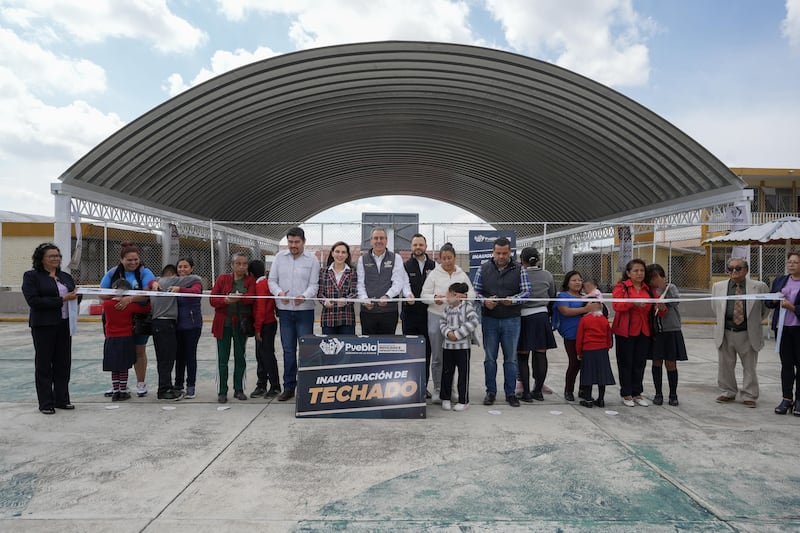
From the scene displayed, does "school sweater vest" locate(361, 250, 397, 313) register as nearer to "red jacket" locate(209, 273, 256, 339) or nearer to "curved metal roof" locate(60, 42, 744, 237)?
"red jacket" locate(209, 273, 256, 339)

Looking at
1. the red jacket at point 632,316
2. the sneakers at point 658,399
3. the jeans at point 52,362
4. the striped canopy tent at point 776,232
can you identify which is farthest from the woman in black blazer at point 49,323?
the striped canopy tent at point 776,232

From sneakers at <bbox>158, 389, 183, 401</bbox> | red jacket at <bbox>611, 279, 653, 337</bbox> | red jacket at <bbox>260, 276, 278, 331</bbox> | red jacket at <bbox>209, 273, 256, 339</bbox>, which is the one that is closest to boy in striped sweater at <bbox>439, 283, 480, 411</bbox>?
red jacket at <bbox>611, 279, 653, 337</bbox>

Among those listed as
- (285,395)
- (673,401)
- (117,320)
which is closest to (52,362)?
(117,320)

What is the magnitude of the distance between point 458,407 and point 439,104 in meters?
12.6

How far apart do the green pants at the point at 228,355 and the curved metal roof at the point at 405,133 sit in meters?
10.3

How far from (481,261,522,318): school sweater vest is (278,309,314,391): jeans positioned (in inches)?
75.0

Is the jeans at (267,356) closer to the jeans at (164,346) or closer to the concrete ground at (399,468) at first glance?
the concrete ground at (399,468)

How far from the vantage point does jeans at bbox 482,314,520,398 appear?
5.28 metres

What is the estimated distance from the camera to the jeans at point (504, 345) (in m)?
5.28

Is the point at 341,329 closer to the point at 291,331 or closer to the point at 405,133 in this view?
the point at 291,331

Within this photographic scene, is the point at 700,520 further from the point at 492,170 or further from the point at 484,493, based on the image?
the point at 492,170

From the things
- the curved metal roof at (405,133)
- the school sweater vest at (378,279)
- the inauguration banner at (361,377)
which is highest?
the curved metal roof at (405,133)

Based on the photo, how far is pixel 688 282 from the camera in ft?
77.2

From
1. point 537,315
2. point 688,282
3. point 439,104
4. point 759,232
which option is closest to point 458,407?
point 537,315
